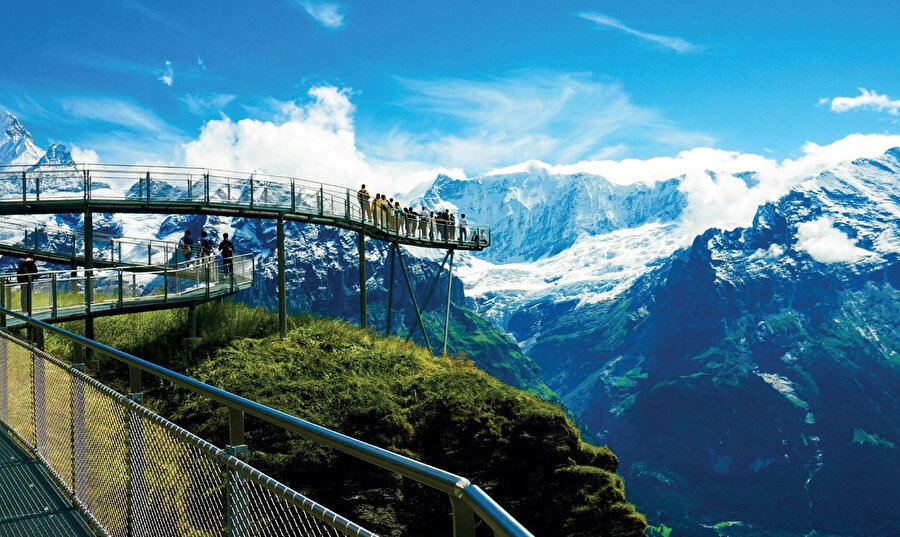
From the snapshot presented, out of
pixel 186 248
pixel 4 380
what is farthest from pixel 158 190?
pixel 4 380

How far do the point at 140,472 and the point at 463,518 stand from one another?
13.7 ft

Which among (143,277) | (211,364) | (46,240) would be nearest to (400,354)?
(211,364)

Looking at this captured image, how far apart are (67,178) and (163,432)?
2880cm

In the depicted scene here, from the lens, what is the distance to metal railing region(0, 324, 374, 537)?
4625 millimetres

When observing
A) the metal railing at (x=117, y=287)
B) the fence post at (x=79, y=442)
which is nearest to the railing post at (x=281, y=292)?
the metal railing at (x=117, y=287)

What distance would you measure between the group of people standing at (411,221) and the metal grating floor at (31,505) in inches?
1122

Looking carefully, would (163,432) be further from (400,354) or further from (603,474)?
(400,354)

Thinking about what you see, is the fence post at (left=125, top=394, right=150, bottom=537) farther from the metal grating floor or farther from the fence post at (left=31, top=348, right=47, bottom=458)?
the fence post at (left=31, top=348, right=47, bottom=458)

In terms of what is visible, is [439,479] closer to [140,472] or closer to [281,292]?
[140,472]

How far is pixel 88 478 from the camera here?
7117 mm

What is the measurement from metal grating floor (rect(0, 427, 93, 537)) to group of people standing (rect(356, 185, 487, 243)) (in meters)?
28.5

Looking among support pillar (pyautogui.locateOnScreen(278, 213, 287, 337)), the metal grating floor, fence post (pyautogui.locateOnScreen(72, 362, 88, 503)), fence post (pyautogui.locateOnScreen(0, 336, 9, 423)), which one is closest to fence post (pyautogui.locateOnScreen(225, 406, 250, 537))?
the metal grating floor

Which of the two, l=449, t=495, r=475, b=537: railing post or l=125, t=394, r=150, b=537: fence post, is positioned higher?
l=449, t=495, r=475, b=537: railing post

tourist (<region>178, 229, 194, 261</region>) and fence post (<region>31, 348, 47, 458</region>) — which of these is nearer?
fence post (<region>31, 348, 47, 458</region>)
